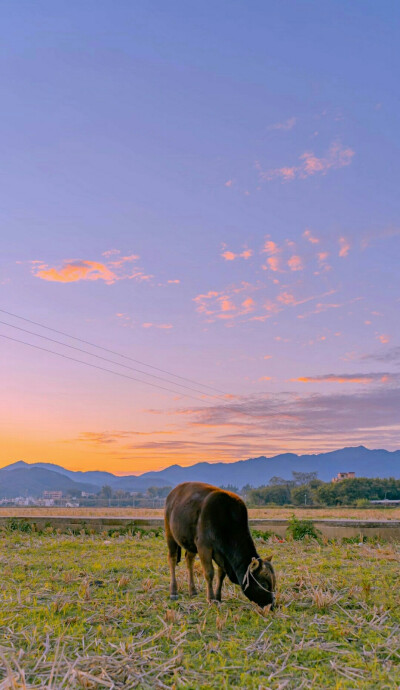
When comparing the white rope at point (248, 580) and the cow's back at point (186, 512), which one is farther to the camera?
the cow's back at point (186, 512)

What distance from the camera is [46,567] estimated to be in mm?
13883

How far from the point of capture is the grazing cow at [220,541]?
30.5 ft

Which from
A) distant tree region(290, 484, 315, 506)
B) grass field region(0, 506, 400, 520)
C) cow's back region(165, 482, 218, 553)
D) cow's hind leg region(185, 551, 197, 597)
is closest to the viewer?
cow's back region(165, 482, 218, 553)

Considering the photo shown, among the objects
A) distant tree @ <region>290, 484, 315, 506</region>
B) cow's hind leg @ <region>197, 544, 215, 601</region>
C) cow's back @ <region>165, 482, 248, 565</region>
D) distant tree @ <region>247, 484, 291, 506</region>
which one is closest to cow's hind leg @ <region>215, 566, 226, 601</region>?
cow's hind leg @ <region>197, 544, 215, 601</region>

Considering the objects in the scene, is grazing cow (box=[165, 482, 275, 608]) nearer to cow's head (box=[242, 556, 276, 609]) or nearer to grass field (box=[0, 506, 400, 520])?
cow's head (box=[242, 556, 276, 609])

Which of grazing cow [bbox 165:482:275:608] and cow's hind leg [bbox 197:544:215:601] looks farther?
cow's hind leg [bbox 197:544:215:601]

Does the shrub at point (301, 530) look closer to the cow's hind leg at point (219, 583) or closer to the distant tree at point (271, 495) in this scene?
the cow's hind leg at point (219, 583)

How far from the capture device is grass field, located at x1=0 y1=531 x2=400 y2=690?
6.60 metres

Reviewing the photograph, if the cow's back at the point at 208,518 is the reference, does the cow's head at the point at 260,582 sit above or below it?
below

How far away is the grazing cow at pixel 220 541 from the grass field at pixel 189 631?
0.36 m

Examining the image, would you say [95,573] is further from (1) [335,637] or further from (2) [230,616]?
(1) [335,637]

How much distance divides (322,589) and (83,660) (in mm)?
5167

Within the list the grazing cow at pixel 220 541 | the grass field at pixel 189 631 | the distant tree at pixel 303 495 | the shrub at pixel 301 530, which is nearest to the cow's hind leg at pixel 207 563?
the grazing cow at pixel 220 541

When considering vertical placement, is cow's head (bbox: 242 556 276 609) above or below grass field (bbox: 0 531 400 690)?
above
